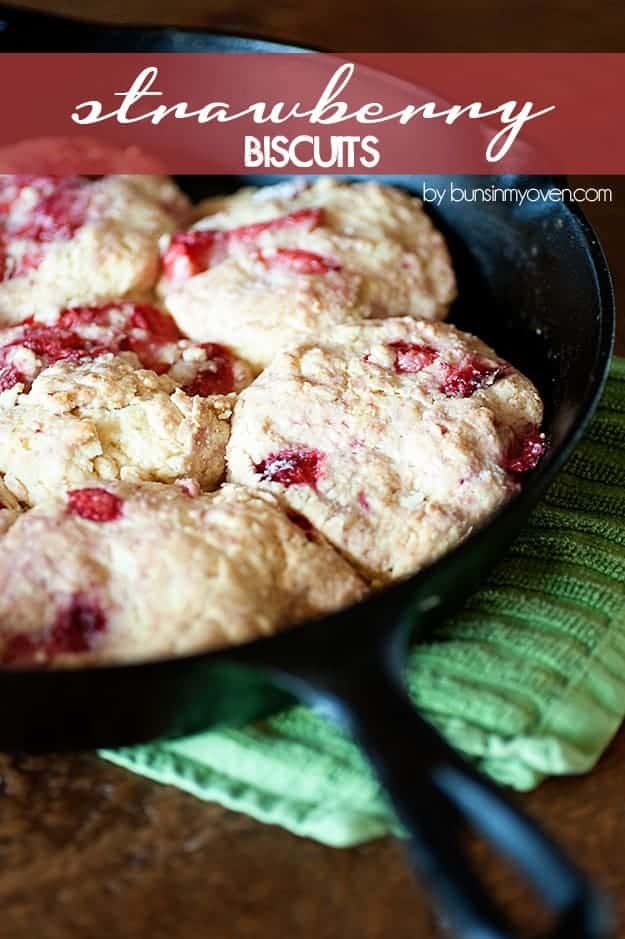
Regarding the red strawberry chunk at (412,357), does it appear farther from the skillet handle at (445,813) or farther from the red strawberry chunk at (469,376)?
the skillet handle at (445,813)

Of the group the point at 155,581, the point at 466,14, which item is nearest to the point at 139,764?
the point at 155,581

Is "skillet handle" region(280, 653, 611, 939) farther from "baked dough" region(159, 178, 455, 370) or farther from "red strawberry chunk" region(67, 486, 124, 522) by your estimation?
"baked dough" region(159, 178, 455, 370)

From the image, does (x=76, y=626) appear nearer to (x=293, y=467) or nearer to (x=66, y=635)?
Result: (x=66, y=635)

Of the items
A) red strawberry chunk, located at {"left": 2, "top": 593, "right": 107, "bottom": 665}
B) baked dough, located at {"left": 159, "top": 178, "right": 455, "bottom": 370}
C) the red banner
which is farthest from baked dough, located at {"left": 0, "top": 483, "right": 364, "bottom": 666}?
the red banner

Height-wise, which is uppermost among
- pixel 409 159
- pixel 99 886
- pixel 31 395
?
pixel 409 159

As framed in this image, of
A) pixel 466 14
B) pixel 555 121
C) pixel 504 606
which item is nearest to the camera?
pixel 504 606

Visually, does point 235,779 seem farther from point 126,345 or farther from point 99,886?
point 126,345
